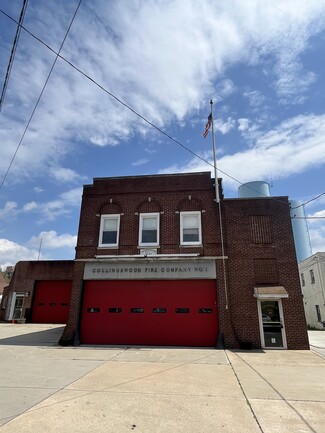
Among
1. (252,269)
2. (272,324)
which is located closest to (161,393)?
(272,324)

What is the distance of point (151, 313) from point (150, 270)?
1993 millimetres

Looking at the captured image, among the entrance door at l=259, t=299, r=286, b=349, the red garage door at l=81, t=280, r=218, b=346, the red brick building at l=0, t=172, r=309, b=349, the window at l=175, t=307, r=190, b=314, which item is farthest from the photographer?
the window at l=175, t=307, r=190, b=314

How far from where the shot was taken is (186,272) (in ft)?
45.6

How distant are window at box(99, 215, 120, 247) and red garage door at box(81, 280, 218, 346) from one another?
2.02 metres

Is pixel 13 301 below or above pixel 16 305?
above

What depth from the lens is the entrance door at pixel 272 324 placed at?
42.1 feet

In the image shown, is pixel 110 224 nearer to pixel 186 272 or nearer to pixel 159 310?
pixel 186 272

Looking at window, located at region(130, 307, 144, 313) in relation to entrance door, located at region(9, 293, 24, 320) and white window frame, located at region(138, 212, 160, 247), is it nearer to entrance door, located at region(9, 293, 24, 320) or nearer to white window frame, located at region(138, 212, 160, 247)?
white window frame, located at region(138, 212, 160, 247)

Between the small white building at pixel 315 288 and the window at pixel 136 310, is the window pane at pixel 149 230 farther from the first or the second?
the small white building at pixel 315 288

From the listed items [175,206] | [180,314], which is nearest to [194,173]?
[175,206]

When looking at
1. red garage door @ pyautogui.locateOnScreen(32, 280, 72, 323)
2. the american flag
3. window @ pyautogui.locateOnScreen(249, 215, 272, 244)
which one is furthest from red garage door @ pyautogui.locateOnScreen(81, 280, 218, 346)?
red garage door @ pyautogui.locateOnScreen(32, 280, 72, 323)

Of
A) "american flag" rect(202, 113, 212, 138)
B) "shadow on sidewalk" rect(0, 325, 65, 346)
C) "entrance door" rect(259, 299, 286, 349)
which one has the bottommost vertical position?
"shadow on sidewalk" rect(0, 325, 65, 346)

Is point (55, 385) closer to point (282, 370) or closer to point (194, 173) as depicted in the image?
point (282, 370)

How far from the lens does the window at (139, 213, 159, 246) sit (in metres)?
14.8
